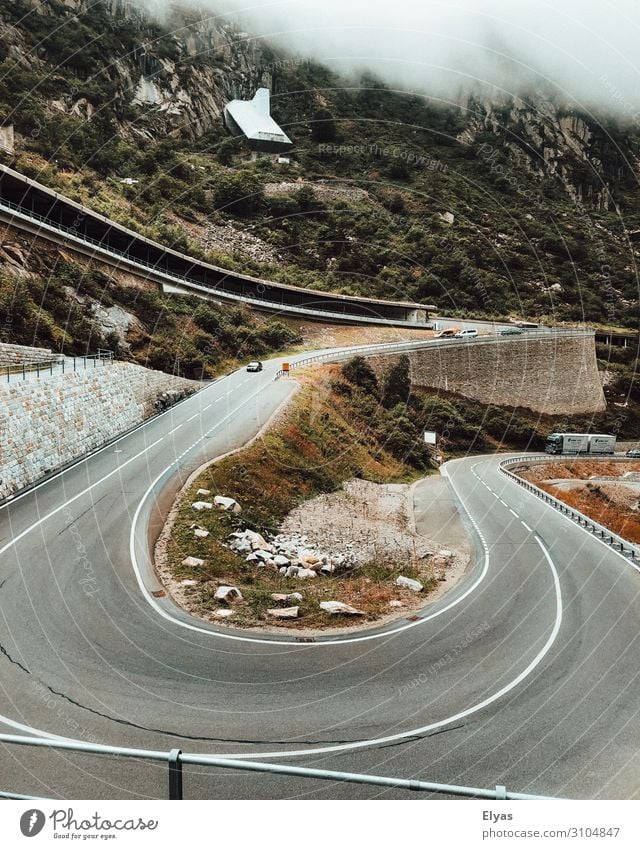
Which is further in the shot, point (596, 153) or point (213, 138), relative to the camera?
point (213, 138)

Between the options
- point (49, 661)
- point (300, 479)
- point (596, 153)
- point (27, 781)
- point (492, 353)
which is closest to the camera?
point (27, 781)

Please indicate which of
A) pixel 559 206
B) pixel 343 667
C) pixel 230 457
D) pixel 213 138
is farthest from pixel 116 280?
pixel 559 206

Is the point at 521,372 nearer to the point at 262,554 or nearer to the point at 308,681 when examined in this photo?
the point at 262,554

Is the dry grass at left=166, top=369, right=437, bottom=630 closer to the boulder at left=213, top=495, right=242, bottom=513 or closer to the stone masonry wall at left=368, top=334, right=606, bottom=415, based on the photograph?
the boulder at left=213, top=495, right=242, bottom=513

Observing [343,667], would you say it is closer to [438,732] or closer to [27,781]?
[438,732]

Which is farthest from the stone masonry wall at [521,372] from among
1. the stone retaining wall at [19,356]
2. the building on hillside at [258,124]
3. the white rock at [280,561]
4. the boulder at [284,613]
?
the building on hillside at [258,124]

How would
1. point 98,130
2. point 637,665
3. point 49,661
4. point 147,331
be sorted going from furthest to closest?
point 98,130 < point 147,331 < point 637,665 < point 49,661

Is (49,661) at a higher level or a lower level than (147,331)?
lower
